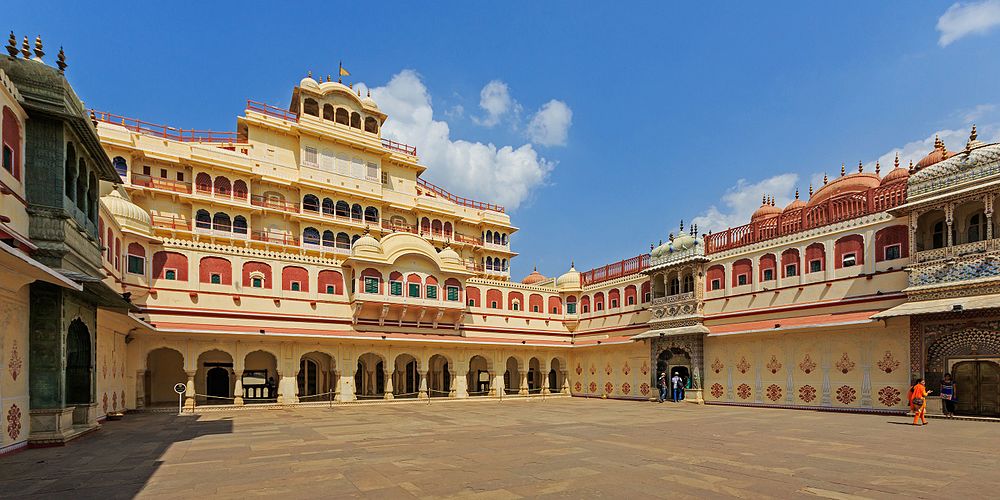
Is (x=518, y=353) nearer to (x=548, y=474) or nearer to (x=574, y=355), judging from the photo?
(x=574, y=355)

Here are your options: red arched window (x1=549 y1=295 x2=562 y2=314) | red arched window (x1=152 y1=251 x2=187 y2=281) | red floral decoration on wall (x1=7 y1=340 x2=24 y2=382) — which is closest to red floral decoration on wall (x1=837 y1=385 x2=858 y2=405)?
red arched window (x1=549 y1=295 x2=562 y2=314)

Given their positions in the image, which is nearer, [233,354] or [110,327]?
[110,327]

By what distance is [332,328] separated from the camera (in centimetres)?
2928

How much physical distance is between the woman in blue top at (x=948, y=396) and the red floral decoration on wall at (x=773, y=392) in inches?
246

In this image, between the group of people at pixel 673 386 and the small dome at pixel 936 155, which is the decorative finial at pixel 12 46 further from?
the small dome at pixel 936 155

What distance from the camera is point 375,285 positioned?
1187 inches

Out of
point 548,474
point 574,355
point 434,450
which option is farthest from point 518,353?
point 548,474

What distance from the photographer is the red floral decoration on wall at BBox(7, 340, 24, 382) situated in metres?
11.3

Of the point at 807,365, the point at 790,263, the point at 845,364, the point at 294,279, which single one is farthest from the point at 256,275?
the point at 845,364

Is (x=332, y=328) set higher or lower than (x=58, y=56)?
lower

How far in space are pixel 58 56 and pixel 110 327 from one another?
1078 centimetres

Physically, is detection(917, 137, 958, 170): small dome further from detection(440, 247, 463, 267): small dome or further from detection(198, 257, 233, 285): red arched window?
detection(198, 257, 233, 285): red arched window

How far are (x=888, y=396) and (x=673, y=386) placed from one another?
1026cm

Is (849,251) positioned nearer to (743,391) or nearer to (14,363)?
(743,391)
